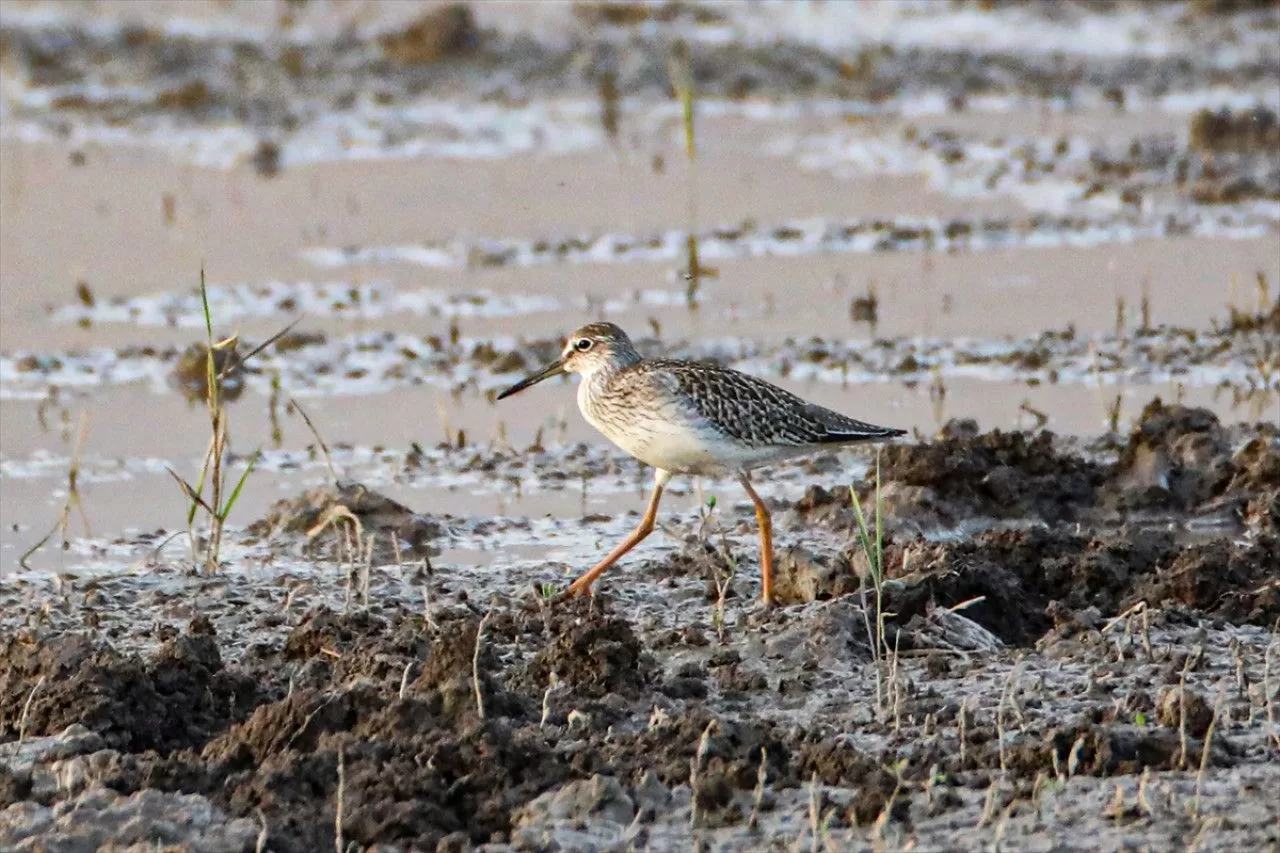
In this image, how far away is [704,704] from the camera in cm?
677

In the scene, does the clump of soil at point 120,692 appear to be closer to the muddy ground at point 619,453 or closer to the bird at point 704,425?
the muddy ground at point 619,453

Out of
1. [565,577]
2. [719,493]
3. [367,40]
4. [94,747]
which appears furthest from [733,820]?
[367,40]

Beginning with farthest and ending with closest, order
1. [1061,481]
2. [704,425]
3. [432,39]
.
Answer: [432,39] < [1061,481] < [704,425]

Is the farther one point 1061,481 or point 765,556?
point 1061,481

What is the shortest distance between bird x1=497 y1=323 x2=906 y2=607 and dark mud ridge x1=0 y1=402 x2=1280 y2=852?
268 mm

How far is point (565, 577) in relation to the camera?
8477 mm

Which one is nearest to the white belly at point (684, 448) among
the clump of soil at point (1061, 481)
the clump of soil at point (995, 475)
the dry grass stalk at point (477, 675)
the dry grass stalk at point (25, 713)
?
the clump of soil at point (1061, 481)

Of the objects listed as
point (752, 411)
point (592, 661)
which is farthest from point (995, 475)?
point (592, 661)

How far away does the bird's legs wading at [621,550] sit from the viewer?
8.00 metres

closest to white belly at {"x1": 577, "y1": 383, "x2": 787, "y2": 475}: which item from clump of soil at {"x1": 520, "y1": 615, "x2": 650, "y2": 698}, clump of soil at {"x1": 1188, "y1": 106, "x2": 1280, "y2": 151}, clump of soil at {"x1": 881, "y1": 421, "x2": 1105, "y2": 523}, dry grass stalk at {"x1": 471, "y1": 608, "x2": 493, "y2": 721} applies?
clump of soil at {"x1": 881, "y1": 421, "x2": 1105, "y2": 523}

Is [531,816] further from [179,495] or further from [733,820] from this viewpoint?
[179,495]

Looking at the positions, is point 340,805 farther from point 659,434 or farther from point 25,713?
point 659,434

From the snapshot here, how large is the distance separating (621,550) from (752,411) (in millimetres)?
713

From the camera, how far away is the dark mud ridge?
5.55 meters
